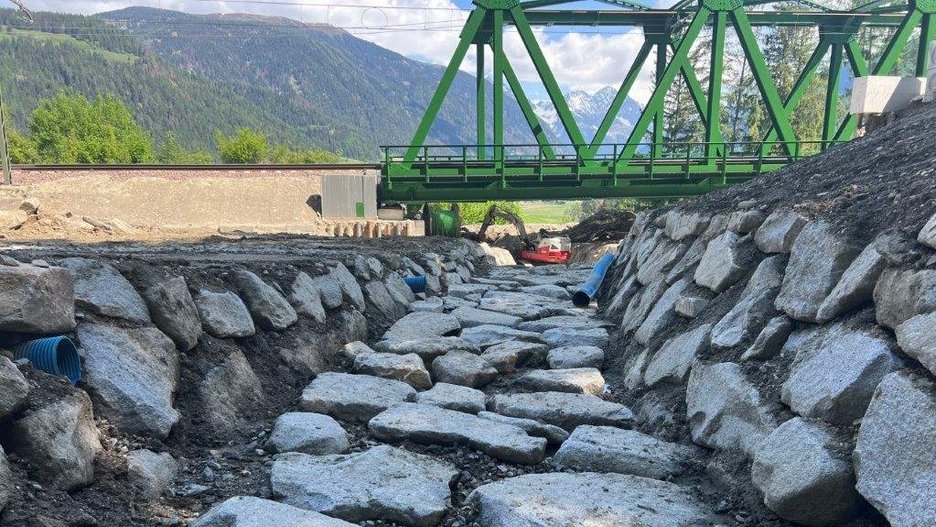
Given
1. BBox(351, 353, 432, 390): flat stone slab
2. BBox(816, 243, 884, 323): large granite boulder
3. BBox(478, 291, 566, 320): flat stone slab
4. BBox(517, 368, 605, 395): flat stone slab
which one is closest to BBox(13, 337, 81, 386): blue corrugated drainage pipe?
BBox(351, 353, 432, 390): flat stone slab

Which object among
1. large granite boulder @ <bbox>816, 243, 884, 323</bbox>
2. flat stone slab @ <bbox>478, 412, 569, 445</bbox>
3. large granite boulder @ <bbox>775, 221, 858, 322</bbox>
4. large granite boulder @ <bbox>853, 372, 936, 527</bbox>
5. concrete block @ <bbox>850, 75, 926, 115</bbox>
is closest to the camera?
large granite boulder @ <bbox>853, 372, 936, 527</bbox>

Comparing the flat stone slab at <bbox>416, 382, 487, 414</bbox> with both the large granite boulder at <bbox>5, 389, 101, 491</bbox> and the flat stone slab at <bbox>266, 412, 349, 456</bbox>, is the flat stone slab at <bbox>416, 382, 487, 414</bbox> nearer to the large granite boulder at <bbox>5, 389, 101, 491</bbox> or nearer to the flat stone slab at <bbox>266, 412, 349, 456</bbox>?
the flat stone slab at <bbox>266, 412, 349, 456</bbox>

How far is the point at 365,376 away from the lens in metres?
3.62

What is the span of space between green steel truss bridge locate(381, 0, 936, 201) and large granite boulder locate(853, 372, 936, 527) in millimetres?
12977

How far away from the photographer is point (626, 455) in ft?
8.52

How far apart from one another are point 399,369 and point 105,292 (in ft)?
5.66

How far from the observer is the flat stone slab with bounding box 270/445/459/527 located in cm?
211

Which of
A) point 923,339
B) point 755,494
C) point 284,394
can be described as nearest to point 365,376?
point 284,394

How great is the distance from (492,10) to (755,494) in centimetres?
1842

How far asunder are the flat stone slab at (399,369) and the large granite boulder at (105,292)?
1432 millimetres

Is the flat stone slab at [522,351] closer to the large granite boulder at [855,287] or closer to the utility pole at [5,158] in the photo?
the large granite boulder at [855,287]

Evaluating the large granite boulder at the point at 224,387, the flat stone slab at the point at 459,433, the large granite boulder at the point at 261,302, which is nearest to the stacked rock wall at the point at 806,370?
the flat stone slab at the point at 459,433

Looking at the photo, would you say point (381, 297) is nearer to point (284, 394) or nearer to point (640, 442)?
point (284, 394)

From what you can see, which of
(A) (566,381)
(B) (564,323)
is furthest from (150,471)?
(B) (564,323)
